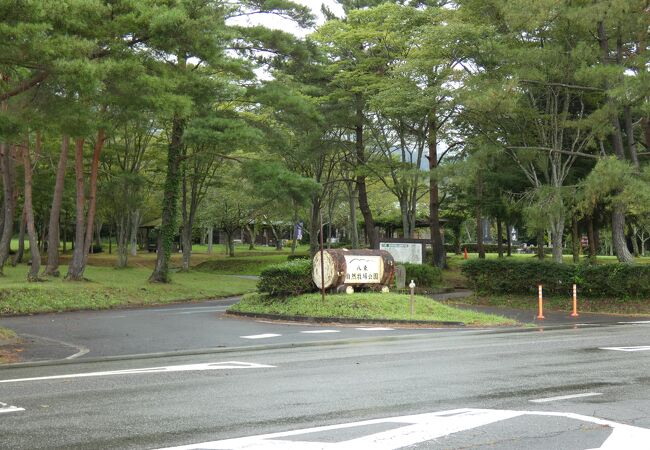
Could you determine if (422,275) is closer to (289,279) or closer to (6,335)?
(289,279)

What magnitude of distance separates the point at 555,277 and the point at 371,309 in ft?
30.6

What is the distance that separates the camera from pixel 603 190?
2255 centimetres

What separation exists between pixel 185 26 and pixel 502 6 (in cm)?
1419

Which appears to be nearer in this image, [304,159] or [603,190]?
A: [603,190]

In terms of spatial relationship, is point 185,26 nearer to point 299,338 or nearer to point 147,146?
point 299,338

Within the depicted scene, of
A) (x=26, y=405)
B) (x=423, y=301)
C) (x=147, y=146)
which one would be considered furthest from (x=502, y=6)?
(x=147, y=146)

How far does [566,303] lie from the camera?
24516 mm

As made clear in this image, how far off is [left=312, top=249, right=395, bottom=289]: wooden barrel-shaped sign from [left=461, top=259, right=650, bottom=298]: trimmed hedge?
19.2ft

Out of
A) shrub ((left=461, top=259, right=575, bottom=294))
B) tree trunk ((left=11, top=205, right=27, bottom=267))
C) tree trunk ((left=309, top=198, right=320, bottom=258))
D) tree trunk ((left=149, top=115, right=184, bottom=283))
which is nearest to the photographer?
shrub ((left=461, top=259, right=575, bottom=294))

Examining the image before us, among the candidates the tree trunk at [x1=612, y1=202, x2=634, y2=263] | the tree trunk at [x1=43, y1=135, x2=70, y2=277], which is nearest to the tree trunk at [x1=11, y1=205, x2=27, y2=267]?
the tree trunk at [x1=43, y1=135, x2=70, y2=277]

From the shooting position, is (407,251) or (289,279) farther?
(407,251)

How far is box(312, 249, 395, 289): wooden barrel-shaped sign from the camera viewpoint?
21219mm

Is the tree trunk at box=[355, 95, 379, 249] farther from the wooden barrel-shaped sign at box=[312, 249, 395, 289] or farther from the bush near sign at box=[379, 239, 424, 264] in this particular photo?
the wooden barrel-shaped sign at box=[312, 249, 395, 289]

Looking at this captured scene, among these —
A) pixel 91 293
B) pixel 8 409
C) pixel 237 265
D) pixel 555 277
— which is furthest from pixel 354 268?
pixel 237 265
